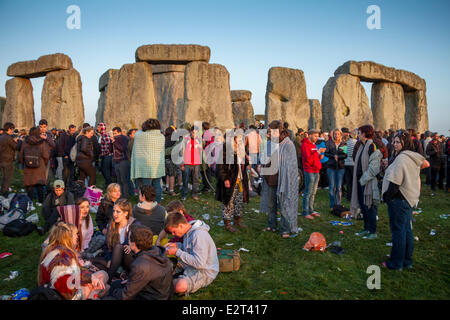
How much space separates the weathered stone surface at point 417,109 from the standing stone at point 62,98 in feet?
56.3

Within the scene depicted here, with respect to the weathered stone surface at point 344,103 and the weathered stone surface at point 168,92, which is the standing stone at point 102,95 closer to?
the weathered stone surface at point 168,92

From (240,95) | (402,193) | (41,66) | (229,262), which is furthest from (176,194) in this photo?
(240,95)

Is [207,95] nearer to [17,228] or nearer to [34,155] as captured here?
[34,155]

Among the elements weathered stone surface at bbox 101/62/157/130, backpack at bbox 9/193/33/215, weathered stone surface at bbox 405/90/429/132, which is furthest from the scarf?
weathered stone surface at bbox 405/90/429/132

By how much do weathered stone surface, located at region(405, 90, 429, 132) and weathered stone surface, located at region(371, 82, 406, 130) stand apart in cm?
171

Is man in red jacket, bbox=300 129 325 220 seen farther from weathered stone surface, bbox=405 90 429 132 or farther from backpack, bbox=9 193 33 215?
weathered stone surface, bbox=405 90 429 132

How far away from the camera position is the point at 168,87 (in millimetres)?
21953

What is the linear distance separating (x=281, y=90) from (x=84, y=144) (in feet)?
27.7

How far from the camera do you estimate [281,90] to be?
13.5 metres

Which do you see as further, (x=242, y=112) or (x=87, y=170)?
(x=242, y=112)

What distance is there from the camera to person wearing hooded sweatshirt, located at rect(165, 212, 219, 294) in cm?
370

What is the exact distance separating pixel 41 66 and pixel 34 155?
917cm
